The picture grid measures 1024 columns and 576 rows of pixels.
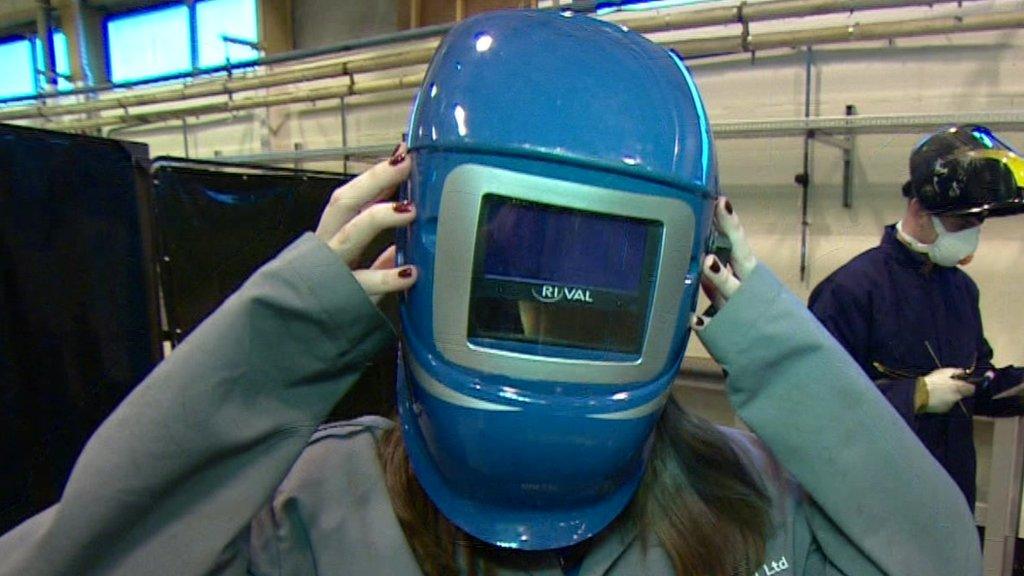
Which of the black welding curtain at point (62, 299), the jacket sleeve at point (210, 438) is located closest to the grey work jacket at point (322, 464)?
the jacket sleeve at point (210, 438)

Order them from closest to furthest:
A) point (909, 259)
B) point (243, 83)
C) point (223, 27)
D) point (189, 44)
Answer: point (909, 259) → point (243, 83) → point (189, 44) → point (223, 27)

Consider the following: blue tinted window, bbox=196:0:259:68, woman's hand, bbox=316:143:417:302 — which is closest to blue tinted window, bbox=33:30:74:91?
blue tinted window, bbox=196:0:259:68

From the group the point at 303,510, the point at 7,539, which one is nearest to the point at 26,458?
the point at 7,539

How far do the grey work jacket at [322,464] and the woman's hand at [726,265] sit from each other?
0.01 meters

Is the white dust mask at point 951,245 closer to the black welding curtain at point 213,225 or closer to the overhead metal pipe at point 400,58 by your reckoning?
the overhead metal pipe at point 400,58

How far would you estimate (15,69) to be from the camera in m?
5.13

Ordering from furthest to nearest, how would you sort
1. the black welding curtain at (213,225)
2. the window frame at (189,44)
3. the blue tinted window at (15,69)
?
the blue tinted window at (15,69) < the window frame at (189,44) < the black welding curtain at (213,225)

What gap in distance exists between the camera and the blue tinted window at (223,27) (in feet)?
12.9

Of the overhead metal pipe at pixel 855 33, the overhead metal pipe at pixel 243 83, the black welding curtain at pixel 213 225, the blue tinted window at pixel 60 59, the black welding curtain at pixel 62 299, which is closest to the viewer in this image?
the black welding curtain at pixel 62 299

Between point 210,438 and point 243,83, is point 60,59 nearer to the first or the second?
point 243,83

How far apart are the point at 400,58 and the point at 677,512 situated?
9.35 feet

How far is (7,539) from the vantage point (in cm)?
49

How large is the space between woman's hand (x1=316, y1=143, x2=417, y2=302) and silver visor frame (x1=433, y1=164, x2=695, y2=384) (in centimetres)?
4

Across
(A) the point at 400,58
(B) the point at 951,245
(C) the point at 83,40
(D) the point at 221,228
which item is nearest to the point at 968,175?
(B) the point at 951,245
